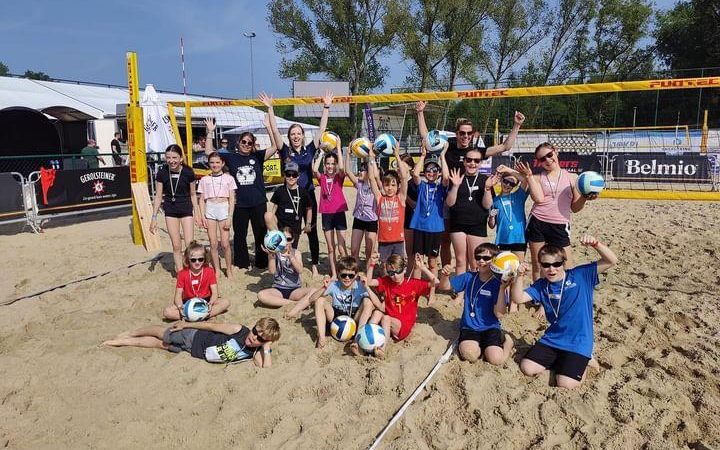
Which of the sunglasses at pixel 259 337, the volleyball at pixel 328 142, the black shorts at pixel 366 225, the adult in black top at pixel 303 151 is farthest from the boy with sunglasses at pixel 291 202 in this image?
the sunglasses at pixel 259 337

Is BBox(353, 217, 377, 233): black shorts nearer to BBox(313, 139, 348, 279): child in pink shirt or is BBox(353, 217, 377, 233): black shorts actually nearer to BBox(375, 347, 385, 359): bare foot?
BBox(313, 139, 348, 279): child in pink shirt

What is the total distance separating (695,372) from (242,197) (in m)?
4.33

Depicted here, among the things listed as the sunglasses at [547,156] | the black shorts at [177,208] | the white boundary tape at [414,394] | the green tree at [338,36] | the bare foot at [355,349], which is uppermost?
the green tree at [338,36]

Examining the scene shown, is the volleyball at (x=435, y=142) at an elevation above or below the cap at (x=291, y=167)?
above

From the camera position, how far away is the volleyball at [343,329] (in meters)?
3.84

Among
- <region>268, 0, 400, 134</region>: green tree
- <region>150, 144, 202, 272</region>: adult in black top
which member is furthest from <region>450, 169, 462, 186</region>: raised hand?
<region>268, 0, 400, 134</region>: green tree

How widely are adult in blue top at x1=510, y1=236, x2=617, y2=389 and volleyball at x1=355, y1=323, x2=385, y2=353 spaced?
3.23 feet

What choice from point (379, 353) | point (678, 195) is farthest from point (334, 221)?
A: point (678, 195)

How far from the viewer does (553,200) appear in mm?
4059

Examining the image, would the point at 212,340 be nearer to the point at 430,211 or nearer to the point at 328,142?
the point at 430,211

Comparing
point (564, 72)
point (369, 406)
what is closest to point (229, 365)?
point (369, 406)

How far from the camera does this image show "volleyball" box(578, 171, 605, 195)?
369 cm

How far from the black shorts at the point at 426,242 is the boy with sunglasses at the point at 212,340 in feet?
5.50

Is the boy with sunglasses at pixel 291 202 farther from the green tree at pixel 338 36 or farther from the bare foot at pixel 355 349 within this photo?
the green tree at pixel 338 36
